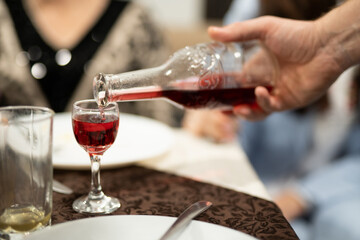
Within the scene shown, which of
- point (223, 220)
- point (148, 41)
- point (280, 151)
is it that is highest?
point (148, 41)

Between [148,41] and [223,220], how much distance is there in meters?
1.42

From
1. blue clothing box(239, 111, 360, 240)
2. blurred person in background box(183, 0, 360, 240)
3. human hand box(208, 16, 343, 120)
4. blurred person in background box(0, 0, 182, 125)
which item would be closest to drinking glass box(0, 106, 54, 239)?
human hand box(208, 16, 343, 120)

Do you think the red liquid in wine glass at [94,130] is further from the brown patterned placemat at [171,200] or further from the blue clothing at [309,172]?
the blue clothing at [309,172]

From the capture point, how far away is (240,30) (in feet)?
3.01

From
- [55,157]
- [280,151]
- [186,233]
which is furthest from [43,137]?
[280,151]

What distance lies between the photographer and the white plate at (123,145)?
91 cm

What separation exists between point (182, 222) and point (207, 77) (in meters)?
0.34

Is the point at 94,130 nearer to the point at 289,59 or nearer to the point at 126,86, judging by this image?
the point at 126,86

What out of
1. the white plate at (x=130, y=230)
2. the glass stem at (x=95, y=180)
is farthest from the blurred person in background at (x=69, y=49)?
the white plate at (x=130, y=230)

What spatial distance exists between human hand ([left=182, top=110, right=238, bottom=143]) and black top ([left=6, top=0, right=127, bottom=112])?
0.78 m

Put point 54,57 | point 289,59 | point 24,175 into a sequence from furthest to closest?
point 54,57 → point 289,59 → point 24,175

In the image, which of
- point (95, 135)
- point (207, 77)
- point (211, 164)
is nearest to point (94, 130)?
point (95, 135)

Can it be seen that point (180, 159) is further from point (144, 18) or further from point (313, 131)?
point (144, 18)

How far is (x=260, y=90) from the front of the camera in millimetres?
Result: 901
